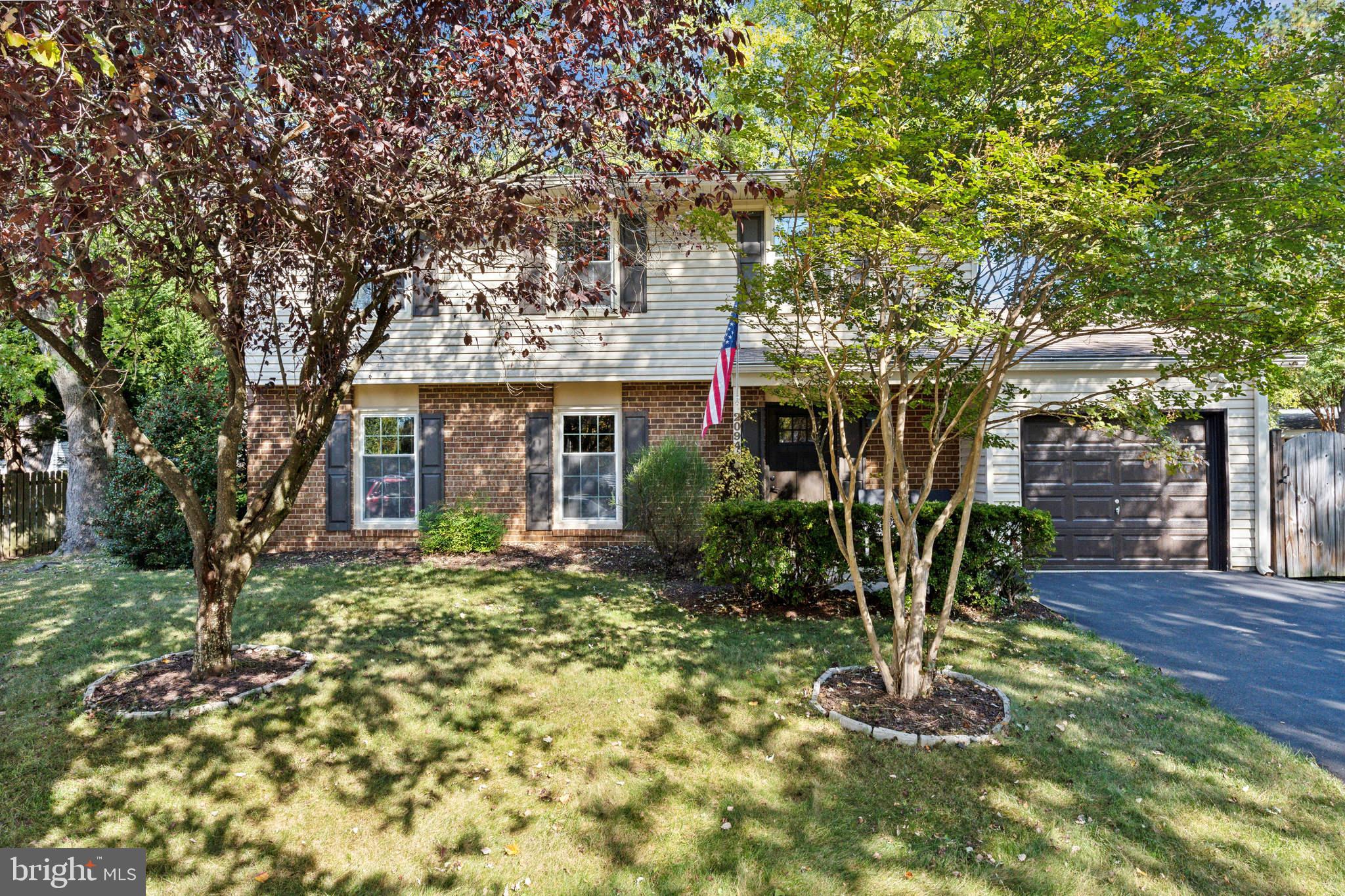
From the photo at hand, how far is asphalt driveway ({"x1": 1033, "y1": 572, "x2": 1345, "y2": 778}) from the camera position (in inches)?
189

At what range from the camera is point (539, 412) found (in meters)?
11.0

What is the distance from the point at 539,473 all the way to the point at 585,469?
2.35 ft

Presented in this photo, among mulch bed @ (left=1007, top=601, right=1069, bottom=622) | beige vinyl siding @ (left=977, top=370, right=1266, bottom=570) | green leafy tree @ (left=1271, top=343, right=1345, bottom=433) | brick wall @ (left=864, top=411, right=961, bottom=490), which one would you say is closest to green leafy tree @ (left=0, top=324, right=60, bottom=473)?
brick wall @ (left=864, top=411, right=961, bottom=490)

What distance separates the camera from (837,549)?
7066 mm

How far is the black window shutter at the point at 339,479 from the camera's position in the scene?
10992mm

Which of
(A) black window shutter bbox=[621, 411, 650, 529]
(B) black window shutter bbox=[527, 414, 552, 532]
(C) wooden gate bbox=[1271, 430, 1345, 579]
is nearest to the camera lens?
(C) wooden gate bbox=[1271, 430, 1345, 579]

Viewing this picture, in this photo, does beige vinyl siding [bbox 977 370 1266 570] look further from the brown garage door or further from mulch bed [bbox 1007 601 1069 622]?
mulch bed [bbox 1007 601 1069 622]

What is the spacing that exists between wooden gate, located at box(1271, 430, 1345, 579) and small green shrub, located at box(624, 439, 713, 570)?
7531 millimetres

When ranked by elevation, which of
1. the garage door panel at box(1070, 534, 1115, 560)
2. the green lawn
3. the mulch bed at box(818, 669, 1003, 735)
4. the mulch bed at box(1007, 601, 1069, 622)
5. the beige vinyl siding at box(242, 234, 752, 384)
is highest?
the beige vinyl siding at box(242, 234, 752, 384)

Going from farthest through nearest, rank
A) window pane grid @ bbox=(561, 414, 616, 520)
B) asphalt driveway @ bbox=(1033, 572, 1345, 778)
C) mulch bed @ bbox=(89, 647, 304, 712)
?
window pane grid @ bbox=(561, 414, 616, 520), asphalt driveway @ bbox=(1033, 572, 1345, 778), mulch bed @ bbox=(89, 647, 304, 712)

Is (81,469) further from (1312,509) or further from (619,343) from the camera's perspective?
(1312,509)

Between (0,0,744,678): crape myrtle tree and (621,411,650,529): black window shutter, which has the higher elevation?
(0,0,744,678): crape myrtle tree

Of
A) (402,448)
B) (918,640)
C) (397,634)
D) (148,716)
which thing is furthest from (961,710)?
(402,448)

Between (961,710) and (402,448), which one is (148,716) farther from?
(402,448)
